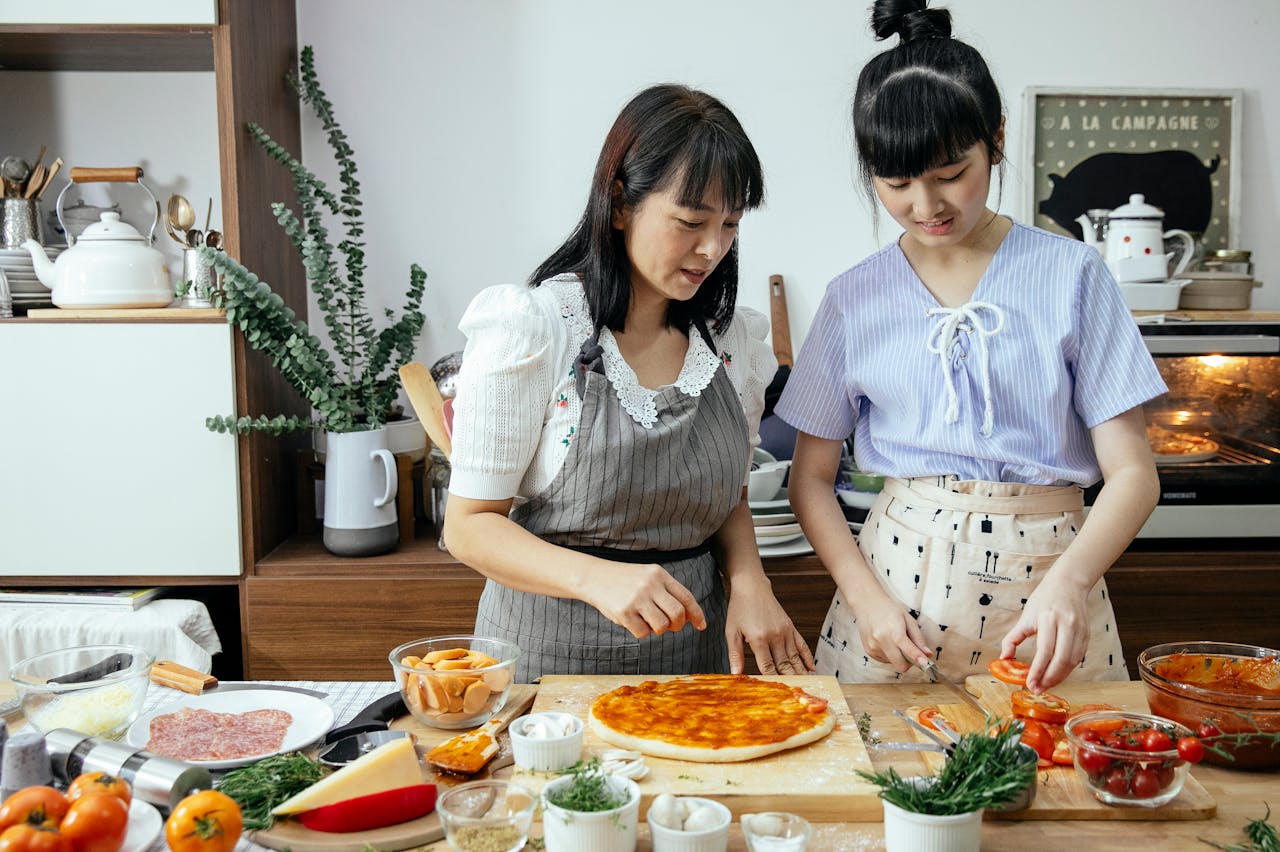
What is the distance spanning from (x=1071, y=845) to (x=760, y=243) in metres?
1.95

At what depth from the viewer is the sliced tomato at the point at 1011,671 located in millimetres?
1320

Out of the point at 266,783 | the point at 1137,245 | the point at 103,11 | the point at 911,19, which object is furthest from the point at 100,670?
the point at 1137,245

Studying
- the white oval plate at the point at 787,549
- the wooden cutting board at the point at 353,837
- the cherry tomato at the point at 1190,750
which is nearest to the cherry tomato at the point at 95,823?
the wooden cutting board at the point at 353,837

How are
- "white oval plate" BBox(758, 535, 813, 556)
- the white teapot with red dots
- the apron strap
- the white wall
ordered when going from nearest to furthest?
the apron strap < "white oval plate" BBox(758, 535, 813, 556) < the white teapot with red dots < the white wall

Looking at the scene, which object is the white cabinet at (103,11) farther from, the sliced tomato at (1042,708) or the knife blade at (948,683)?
the sliced tomato at (1042,708)

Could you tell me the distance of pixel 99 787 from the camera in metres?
0.99

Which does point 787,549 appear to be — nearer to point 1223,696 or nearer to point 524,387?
point 524,387

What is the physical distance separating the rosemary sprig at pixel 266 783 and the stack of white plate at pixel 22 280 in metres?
1.67

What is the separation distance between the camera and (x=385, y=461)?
8.07 feet

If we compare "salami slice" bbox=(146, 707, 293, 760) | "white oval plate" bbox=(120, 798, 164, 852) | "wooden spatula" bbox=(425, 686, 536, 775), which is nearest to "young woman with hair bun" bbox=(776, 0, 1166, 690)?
"wooden spatula" bbox=(425, 686, 536, 775)

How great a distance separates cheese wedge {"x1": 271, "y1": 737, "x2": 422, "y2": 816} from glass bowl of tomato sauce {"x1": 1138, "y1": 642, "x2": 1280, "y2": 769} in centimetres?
84

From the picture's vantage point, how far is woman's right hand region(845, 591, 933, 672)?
4.82 feet

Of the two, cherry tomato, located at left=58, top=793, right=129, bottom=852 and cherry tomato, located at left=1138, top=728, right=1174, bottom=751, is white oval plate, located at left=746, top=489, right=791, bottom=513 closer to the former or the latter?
cherry tomato, located at left=1138, top=728, right=1174, bottom=751

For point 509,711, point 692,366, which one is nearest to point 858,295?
point 692,366
